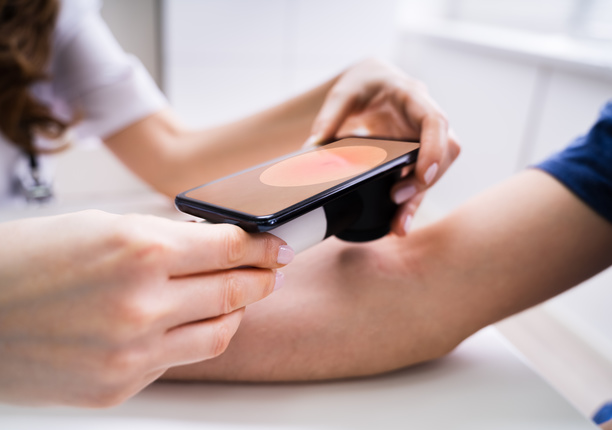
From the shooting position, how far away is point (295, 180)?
11.8 inches

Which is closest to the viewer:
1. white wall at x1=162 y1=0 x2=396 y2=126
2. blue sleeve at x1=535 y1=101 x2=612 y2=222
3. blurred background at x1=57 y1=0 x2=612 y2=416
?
blue sleeve at x1=535 y1=101 x2=612 y2=222

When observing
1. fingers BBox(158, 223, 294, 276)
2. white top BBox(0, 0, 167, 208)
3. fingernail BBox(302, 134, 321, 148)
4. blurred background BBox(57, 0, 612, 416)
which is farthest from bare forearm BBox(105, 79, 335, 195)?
blurred background BBox(57, 0, 612, 416)

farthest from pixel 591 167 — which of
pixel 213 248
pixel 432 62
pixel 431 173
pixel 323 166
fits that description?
pixel 432 62

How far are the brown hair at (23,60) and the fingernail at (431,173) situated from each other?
23.7 inches

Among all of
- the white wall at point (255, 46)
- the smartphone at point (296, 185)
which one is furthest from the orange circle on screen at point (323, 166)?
the white wall at point (255, 46)

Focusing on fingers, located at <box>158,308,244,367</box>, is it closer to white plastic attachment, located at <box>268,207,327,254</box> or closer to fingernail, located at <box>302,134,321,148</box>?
white plastic attachment, located at <box>268,207,327,254</box>

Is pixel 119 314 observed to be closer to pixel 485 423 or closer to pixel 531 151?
pixel 485 423

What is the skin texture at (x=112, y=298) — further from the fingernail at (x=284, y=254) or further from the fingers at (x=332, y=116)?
the fingers at (x=332, y=116)

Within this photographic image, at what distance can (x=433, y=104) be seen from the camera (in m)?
0.44

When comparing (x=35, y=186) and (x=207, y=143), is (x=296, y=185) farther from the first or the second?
(x=35, y=186)

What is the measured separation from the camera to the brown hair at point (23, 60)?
0.67 metres

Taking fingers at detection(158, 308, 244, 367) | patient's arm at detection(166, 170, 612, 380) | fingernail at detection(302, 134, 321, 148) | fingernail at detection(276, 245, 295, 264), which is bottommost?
patient's arm at detection(166, 170, 612, 380)

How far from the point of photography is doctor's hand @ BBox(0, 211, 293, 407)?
0.21m

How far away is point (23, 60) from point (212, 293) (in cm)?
62
